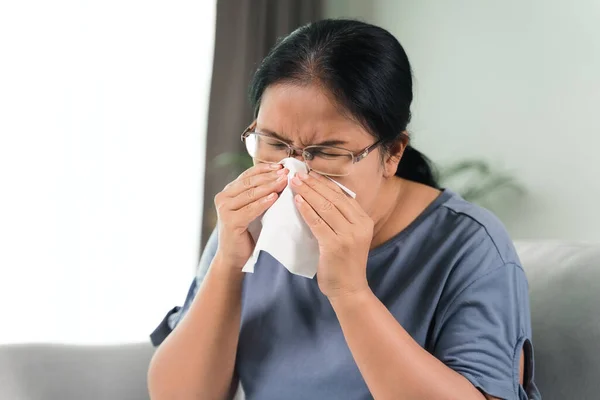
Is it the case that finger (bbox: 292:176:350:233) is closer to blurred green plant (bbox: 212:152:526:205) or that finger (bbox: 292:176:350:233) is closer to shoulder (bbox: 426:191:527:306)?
shoulder (bbox: 426:191:527:306)

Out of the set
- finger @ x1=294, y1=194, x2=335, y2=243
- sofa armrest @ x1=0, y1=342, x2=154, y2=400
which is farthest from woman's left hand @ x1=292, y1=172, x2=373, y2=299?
sofa armrest @ x1=0, y1=342, x2=154, y2=400

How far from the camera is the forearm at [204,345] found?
1.10 meters

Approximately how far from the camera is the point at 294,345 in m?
1.10

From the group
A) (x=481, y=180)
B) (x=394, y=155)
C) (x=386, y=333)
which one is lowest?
(x=481, y=180)

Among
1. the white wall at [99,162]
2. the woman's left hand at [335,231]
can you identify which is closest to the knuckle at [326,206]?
the woman's left hand at [335,231]

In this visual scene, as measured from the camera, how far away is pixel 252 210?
969mm

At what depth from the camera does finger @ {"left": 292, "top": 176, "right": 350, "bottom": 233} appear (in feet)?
3.03

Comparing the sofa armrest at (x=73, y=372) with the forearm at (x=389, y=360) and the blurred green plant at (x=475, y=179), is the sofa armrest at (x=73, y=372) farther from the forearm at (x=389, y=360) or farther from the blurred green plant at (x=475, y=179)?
the blurred green plant at (x=475, y=179)

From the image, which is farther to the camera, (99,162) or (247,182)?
(99,162)

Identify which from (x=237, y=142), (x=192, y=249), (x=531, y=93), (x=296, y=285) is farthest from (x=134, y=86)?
(x=296, y=285)

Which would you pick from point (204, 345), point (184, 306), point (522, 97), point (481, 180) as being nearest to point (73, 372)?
point (184, 306)

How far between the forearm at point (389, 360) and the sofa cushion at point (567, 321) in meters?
0.25

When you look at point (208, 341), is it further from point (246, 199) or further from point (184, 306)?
point (246, 199)

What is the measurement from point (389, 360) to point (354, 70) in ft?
1.35
